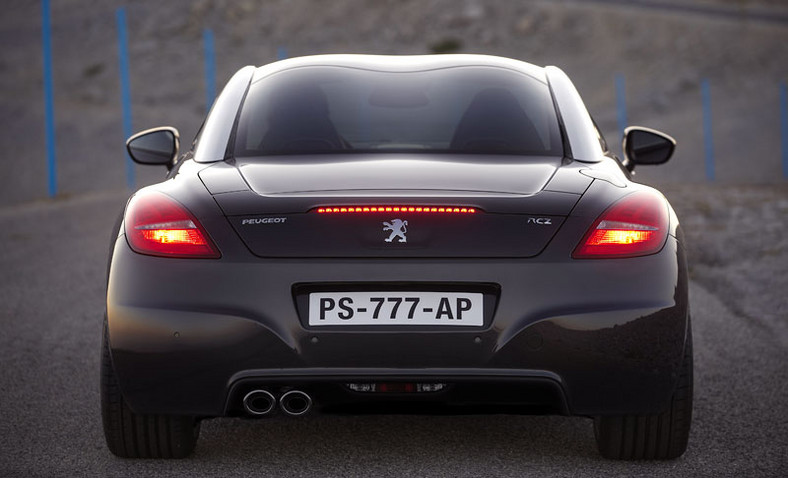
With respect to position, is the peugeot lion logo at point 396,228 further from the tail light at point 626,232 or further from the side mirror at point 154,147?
the side mirror at point 154,147

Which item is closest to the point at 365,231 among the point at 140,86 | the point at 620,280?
the point at 620,280

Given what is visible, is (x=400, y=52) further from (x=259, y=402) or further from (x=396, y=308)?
(x=396, y=308)

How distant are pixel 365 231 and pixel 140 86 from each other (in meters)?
58.7

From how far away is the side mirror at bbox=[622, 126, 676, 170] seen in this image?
5.38 meters

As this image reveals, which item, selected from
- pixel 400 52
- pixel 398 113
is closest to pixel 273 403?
pixel 398 113

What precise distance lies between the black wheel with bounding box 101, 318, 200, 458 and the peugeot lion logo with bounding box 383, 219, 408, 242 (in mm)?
1030

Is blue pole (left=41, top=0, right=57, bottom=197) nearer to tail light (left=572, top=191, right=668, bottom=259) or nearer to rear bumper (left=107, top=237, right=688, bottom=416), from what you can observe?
rear bumper (left=107, top=237, right=688, bottom=416)

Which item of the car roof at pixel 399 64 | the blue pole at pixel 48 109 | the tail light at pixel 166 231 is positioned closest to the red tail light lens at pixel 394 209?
the tail light at pixel 166 231

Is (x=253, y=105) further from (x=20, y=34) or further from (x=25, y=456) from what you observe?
(x=20, y=34)

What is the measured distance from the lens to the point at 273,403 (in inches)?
157

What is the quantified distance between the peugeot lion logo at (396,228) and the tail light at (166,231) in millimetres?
525

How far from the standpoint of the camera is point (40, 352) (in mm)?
6832

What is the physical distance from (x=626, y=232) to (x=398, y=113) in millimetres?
1422

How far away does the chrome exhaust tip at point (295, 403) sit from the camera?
3.95 metres
